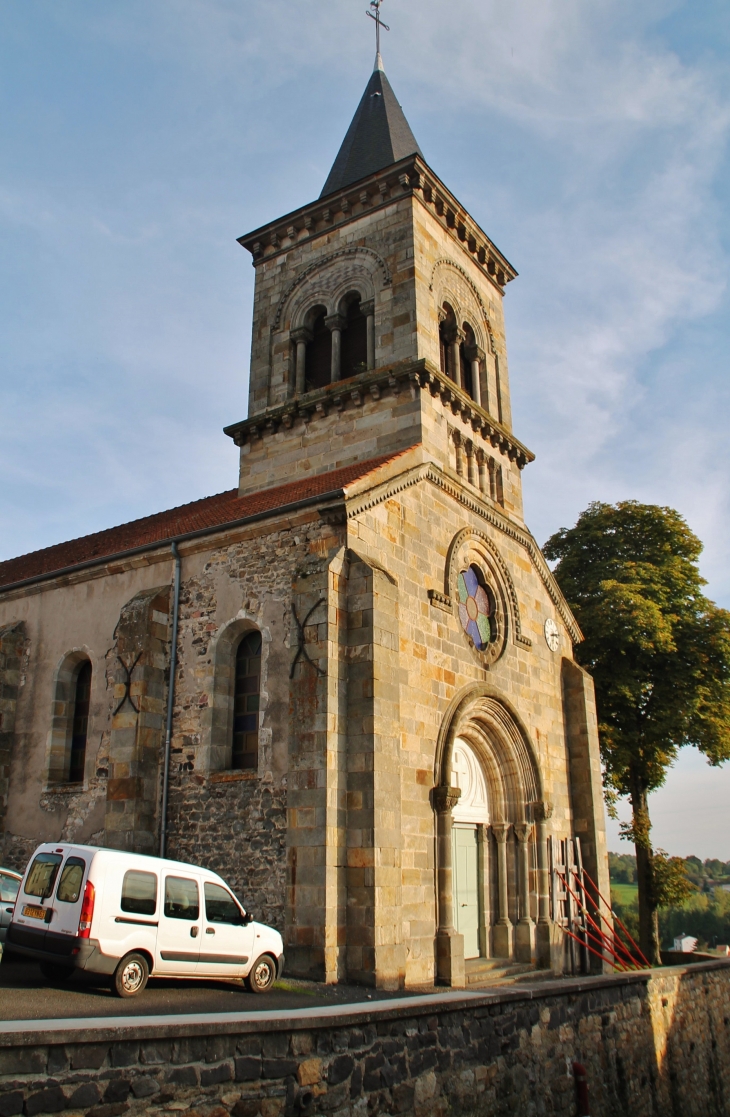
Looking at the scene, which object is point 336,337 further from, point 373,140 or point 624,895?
point 624,895

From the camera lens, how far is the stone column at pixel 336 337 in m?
20.0

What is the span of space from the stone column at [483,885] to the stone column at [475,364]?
1024 centimetres

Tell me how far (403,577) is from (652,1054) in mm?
8671

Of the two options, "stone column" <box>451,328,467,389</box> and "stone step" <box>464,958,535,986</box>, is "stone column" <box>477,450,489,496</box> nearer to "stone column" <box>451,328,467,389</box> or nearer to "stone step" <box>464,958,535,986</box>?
"stone column" <box>451,328,467,389</box>

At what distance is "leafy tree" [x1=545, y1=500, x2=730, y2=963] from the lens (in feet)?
77.4

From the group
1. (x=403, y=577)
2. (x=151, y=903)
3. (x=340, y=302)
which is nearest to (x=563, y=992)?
(x=151, y=903)

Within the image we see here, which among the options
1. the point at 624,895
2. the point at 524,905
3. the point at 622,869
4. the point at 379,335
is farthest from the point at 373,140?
the point at 622,869

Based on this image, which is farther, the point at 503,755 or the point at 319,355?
the point at 319,355

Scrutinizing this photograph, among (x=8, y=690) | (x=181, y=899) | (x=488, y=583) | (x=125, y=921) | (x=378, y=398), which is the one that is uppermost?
(x=378, y=398)

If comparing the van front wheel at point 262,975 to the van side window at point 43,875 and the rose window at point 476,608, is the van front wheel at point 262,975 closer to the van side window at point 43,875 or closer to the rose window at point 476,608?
the van side window at point 43,875

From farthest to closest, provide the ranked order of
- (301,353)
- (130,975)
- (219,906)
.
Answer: (301,353)
(219,906)
(130,975)

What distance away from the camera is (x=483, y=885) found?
54.5 ft

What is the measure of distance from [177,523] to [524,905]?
10527 millimetres

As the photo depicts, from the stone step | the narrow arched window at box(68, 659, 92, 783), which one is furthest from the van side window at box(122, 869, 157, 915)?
the narrow arched window at box(68, 659, 92, 783)
